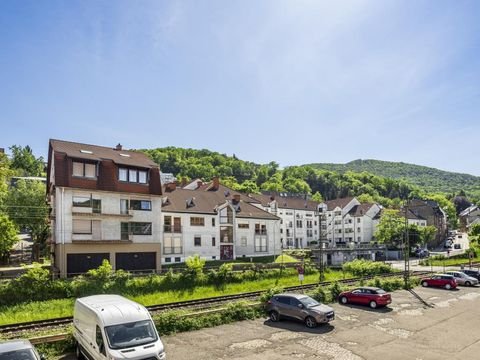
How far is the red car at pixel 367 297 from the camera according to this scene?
27391 millimetres

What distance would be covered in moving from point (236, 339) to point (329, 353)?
4564mm

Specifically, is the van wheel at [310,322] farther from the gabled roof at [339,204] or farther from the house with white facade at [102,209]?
the gabled roof at [339,204]

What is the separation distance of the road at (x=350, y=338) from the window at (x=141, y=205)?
23.5 m

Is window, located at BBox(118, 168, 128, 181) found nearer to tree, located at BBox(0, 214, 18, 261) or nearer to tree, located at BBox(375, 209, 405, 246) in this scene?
tree, located at BBox(0, 214, 18, 261)

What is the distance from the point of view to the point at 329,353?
17547 mm

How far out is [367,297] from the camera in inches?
1094

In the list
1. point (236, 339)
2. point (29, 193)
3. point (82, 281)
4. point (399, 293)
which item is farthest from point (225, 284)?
point (29, 193)

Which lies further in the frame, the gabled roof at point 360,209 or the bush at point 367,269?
the gabled roof at point 360,209

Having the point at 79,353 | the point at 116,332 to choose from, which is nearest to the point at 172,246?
the point at 79,353

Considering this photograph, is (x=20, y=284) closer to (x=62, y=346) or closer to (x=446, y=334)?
(x=62, y=346)

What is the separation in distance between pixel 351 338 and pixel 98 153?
32701mm

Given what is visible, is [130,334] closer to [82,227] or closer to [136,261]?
[82,227]

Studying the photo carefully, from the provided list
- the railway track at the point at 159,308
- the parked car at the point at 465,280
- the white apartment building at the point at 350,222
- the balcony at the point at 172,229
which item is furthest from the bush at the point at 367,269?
the white apartment building at the point at 350,222

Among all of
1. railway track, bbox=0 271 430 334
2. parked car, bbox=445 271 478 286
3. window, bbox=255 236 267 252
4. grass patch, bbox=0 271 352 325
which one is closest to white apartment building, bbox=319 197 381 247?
window, bbox=255 236 267 252
